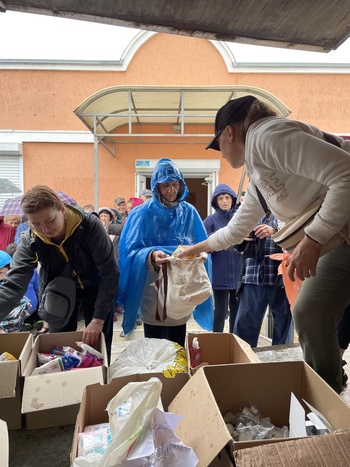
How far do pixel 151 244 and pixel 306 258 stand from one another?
4.50 feet

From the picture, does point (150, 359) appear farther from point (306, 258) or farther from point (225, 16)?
point (225, 16)

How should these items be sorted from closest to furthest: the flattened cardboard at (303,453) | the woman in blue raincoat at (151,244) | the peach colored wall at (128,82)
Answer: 1. the flattened cardboard at (303,453)
2. the woman in blue raincoat at (151,244)
3. the peach colored wall at (128,82)

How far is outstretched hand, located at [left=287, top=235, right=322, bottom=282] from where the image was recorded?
1137mm

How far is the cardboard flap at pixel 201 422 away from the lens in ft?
3.08

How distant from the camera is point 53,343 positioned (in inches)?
75.2

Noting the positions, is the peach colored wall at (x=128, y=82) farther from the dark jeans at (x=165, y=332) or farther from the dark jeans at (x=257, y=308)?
the dark jeans at (x=165, y=332)

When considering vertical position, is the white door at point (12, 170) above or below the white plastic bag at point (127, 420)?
above

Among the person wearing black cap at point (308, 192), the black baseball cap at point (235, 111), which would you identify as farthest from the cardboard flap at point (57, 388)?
the black baseball cap at point (235, 111)

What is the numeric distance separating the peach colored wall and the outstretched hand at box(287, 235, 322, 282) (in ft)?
22.2

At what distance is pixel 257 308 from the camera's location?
2547 millimetres

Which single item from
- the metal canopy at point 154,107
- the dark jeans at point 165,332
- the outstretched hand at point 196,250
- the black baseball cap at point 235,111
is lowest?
the dark jeans at point 165,332

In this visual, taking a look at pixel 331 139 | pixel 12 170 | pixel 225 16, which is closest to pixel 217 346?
pixel 331 139

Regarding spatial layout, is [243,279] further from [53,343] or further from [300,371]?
[53,343]

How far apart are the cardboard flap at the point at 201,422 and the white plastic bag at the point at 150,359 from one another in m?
0.28
